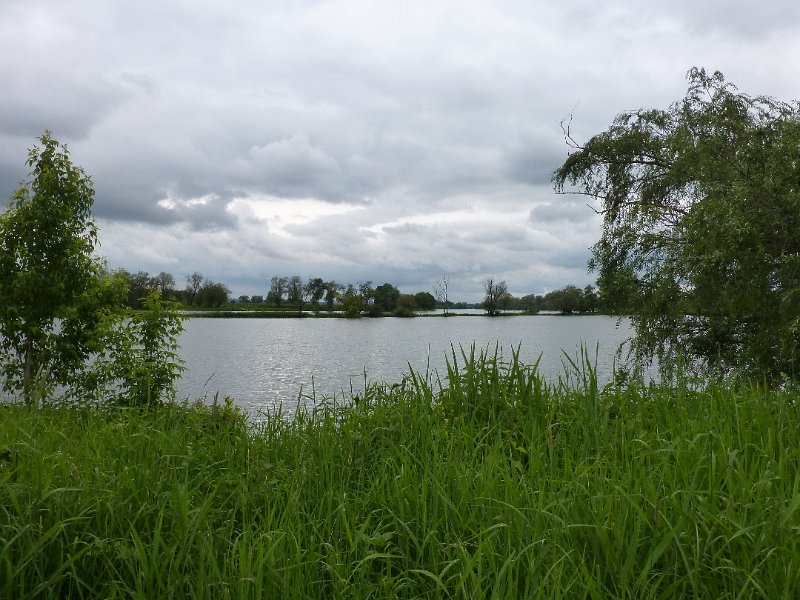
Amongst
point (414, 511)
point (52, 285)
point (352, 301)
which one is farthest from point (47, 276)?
point (352, 301)

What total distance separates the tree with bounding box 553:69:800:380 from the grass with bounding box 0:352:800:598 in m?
5.31

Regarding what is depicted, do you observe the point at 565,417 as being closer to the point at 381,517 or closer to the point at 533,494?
the point at 533,494

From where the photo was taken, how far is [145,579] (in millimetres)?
3031

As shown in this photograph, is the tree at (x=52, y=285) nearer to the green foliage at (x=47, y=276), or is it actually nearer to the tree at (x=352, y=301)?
the green foliage at (x=47, y=276)

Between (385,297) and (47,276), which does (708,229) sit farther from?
(385,297)

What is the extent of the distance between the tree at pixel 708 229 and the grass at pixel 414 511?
5.31 meters

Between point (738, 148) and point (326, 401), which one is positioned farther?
point (738, 148)

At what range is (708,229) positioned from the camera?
12023mm

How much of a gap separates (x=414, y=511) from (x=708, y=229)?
417 inches

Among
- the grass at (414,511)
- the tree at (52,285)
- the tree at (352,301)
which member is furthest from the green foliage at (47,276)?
the tree at (352,301)

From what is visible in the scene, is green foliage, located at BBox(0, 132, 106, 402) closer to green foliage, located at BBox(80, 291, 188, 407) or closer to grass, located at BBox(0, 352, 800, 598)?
green foliage, located at BBox(80, 291, 188, 407)

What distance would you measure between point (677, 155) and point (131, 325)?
1315cm

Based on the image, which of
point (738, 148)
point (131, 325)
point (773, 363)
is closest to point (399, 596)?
point (131, 325)

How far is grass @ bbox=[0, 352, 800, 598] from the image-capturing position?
2904 mm
